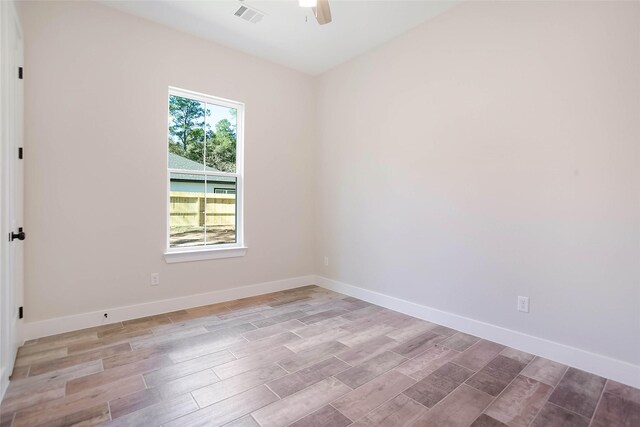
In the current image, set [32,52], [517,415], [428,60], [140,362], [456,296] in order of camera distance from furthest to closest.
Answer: [428,60] < [456,296] < [32,52] < [140,362] < [517,415]

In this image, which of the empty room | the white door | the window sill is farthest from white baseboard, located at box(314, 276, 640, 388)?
the white door

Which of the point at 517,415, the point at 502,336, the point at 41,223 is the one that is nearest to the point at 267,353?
the point at 517,415

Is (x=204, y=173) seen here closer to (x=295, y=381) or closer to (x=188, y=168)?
(x=188, y=168)

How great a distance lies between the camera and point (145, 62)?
3143 mm

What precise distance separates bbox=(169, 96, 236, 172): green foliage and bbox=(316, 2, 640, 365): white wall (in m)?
1.60

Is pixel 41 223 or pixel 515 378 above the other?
pixel 41 223

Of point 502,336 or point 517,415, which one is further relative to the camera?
point 502,336

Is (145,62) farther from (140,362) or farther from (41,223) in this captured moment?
(140,362)

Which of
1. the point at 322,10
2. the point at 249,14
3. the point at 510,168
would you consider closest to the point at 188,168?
the point at 249,14

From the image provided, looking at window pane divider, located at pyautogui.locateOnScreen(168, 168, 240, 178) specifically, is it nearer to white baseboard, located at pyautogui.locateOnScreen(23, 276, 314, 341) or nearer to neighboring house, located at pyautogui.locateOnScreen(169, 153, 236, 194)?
neighboring house, located at pyautogui.locateOnScreen(169, 153, 236, 194)

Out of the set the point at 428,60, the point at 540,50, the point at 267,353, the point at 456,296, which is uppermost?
the point at 428,60

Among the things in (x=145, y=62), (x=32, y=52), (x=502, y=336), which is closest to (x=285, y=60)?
(x=145, y=62)

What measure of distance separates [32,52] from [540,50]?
4073 mm

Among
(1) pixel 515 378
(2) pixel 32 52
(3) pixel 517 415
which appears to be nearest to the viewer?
(3) pixel 517 415
